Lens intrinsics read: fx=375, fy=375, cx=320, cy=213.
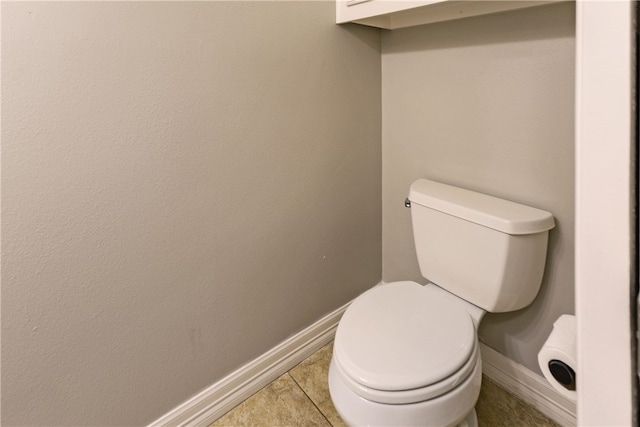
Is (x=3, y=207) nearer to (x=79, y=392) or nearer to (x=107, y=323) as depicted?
(x=107, y=323)

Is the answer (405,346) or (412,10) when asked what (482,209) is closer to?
(405,346)

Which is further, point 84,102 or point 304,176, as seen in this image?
point 304,176

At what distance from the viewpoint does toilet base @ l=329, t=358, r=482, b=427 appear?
0.92 meters

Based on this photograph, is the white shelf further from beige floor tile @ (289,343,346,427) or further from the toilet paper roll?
beige floor tile @ (289,343,346,427)

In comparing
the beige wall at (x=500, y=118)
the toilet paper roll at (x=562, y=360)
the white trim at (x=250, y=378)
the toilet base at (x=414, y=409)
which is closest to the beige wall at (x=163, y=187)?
the white trim at (x=250, y=378)

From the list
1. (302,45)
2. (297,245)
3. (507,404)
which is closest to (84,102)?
(302,45)

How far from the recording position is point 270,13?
1186 mm

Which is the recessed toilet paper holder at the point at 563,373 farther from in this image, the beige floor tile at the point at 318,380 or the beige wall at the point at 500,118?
the beige floor tile at the point at 318,380

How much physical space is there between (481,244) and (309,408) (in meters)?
0.86

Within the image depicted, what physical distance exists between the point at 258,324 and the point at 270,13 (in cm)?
108

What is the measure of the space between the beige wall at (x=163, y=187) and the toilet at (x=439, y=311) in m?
0.40

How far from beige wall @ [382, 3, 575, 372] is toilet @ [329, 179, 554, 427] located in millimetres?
71

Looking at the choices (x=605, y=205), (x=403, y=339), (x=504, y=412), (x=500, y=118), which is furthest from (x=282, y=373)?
(x=605, y=205)

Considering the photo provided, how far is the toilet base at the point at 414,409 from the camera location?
920mm
